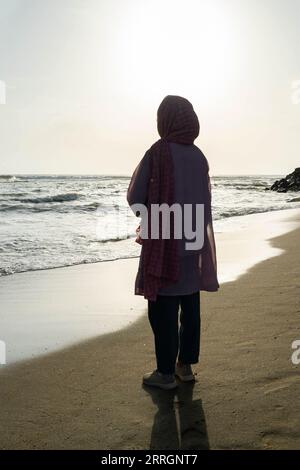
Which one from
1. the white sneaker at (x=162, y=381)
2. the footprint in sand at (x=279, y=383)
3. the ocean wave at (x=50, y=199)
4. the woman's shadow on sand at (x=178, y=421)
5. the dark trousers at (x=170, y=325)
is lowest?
the woman's shadow on sand at (x=178, y=421)

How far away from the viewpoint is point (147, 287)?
307 cm

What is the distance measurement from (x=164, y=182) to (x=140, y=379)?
1.41 m

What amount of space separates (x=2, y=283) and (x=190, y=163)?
15.0 feet

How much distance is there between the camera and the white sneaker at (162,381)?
317 cm

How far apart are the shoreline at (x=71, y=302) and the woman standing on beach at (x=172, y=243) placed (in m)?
1.28

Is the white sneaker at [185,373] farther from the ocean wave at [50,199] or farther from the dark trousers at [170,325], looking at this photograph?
the ocean wave at [50,199]

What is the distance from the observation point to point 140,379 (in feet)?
11.0

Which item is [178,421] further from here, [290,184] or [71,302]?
[290,184]

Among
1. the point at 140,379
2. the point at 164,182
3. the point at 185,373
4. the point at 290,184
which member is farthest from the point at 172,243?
the point at 290,184

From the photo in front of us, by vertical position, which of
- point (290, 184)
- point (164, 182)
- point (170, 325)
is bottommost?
point (170, 325)

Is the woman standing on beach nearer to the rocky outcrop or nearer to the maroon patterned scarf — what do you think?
the maroon patterned scarf

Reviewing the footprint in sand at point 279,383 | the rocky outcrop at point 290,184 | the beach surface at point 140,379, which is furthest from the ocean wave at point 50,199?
the footprint in sand at point 279,383

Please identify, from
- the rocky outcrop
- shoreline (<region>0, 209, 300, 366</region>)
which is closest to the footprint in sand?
shoreline (<region>0, 209, 300, 366</region>)

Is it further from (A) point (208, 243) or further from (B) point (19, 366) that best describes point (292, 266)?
(B) point (19, 366)
